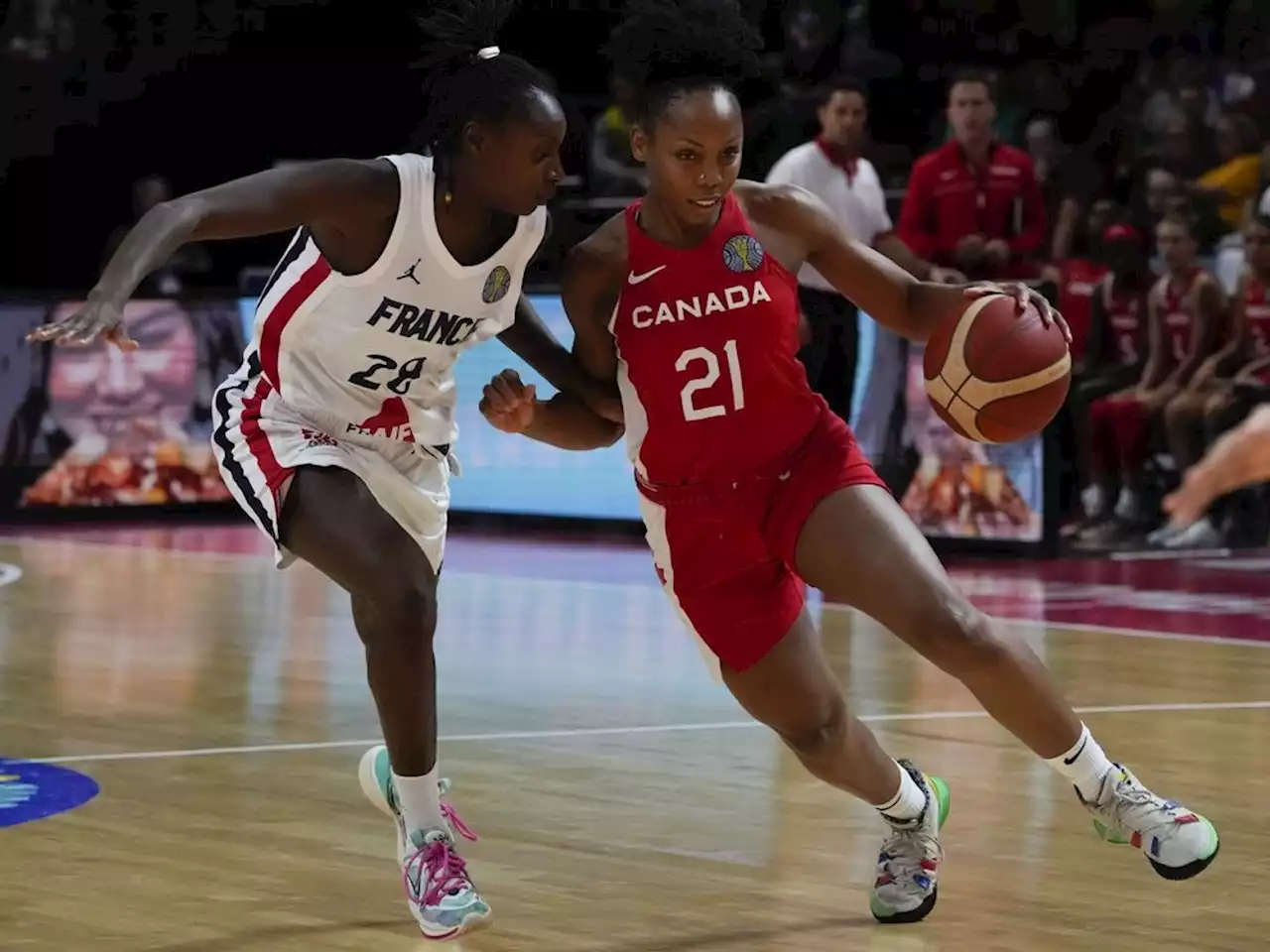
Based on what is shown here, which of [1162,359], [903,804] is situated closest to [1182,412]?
[1162,359]

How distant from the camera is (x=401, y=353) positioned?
15.8 ft

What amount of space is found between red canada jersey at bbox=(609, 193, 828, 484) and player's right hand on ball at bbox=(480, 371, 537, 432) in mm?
230

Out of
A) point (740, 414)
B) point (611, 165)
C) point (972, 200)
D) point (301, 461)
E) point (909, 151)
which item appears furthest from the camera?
point (909, 151)

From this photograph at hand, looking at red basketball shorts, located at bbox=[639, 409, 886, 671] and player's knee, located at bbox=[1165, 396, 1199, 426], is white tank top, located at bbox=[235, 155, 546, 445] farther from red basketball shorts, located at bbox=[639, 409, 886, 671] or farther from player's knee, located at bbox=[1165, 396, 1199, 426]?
player's knee, located at bbox=[1165, 396, 1199, 426]

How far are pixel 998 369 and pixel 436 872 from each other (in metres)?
1.48

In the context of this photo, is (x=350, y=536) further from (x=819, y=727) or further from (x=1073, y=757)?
(x=1073, y=757)

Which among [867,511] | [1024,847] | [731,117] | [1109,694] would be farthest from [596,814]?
[1109,694]

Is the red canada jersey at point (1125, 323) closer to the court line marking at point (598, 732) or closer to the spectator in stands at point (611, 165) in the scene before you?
the spectator in stands at point (611, 165)

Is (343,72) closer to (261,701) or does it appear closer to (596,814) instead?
(261,701)

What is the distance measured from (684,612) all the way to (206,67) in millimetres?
14119

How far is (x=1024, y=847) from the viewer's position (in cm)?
529

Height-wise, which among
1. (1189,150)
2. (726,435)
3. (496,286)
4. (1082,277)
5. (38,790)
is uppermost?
(1189,150)

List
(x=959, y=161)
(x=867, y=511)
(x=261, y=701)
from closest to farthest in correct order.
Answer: (x=867, y=511)
(x=261, y=701)
(x=959, y=161)

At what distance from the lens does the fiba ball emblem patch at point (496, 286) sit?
4.82 m
